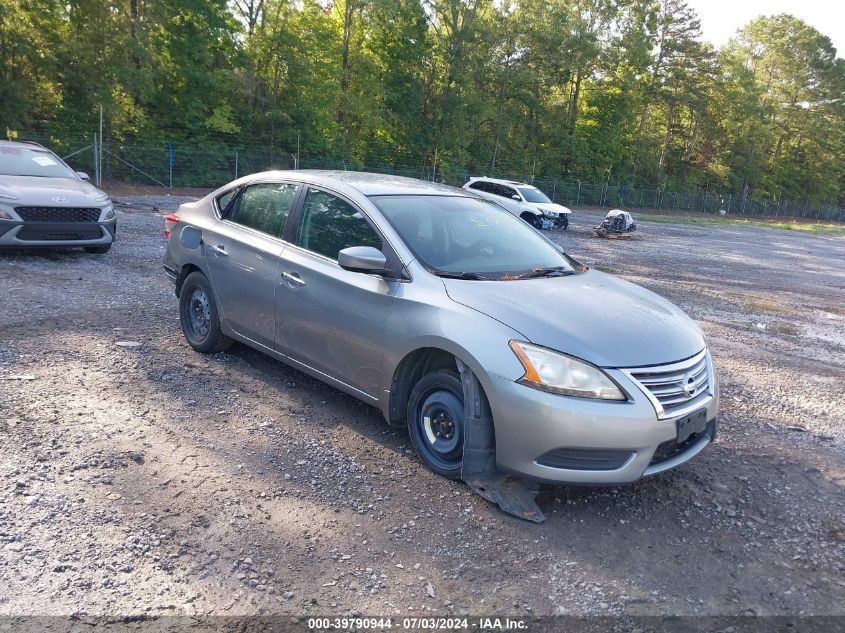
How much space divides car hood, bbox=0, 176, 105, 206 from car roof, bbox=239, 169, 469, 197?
501 cm

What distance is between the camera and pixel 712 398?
13.0 feet

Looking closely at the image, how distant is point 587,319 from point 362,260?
1.39m

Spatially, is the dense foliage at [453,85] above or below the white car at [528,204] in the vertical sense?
above

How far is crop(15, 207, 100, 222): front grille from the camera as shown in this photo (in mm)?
8867

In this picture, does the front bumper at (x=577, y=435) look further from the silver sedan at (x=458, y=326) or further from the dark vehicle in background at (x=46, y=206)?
the dark vehicle in background at (x=46, y=206)

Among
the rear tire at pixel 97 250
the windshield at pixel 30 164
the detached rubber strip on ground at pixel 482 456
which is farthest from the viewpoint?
the rear tire at pixel 97 250

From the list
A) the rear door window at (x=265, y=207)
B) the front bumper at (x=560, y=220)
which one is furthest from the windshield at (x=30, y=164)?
the front bumper at (x=560, y=220)

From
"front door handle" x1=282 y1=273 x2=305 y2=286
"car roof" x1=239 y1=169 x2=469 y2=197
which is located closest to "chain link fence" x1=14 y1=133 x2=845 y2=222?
"car roof" x1=239 y1=169 x2=469 y2=197

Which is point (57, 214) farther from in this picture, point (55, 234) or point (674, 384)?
point (674, 384)

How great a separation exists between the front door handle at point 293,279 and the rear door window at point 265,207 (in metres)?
0.42

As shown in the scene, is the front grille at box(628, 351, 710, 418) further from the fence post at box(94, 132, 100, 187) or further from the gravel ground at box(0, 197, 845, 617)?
the fence post at box(94, 132, 100, 187)

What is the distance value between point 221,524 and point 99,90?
2540 cm

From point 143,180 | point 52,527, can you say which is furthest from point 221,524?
point 143,180

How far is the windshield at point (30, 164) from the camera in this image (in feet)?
31.9
